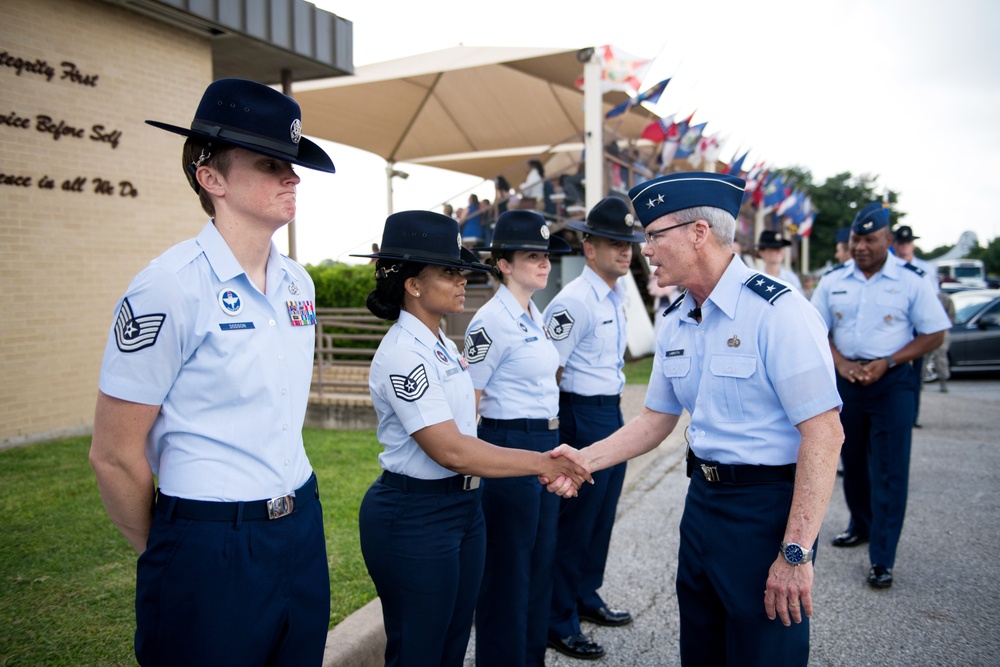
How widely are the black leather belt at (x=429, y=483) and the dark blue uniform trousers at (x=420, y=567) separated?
0.06ft

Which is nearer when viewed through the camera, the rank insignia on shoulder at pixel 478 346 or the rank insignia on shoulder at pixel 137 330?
the rank insignia on shoulder at pixel 137 330

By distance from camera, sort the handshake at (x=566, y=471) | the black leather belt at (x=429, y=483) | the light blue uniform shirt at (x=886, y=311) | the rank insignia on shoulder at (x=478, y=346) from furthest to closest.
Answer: the light blue uniform shirt at (x=886, y=311) → the rank insignia on shoulder at (x=478, y=346) → the handshake at (x=566, y=471) → the black leather belt at (x=429, y=483)

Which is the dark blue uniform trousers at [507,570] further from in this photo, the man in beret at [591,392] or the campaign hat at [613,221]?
the campaign hat at [613,221]

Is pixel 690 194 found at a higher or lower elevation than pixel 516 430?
higher

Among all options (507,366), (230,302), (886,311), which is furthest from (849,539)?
(230,302)

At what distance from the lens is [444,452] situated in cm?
246

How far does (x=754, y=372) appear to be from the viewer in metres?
2.24

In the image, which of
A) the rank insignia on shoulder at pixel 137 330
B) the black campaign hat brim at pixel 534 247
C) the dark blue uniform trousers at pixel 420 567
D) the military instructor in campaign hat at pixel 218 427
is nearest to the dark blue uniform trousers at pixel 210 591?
the military instructor in campaign hat at pixel 218 427

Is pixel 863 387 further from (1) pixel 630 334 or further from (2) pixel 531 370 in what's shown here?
(1) pixel 630 334

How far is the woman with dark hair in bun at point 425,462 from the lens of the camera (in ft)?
8.14

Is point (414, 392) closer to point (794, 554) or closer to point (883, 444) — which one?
point (794, 554)

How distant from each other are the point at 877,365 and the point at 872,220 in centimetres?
103

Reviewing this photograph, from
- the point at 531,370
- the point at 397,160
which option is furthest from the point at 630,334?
the point at 531,370

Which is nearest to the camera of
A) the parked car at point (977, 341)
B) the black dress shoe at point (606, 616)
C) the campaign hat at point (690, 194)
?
the campaign hat at point (690, 194)
